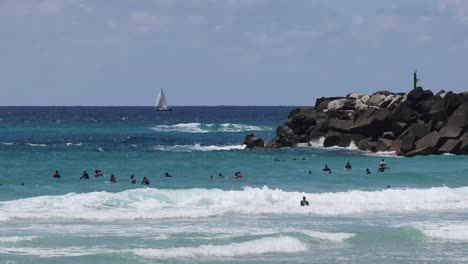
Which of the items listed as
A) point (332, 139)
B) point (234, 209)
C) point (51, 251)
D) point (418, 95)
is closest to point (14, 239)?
point (51, 251)

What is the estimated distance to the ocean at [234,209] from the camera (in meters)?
28.7

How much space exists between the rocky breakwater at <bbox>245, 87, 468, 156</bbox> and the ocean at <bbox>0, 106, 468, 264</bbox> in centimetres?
161

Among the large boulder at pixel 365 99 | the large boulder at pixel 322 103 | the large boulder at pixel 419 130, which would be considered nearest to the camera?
the large boulder at pixel 419 130

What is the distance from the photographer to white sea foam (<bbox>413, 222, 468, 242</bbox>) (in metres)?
31.5

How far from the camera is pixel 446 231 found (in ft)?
106

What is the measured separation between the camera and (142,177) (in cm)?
5122

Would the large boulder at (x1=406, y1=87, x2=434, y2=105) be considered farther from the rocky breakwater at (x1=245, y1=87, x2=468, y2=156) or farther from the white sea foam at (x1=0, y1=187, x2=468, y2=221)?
the white sea foam at (x1=0, y1=187, x2=468, y2=221)

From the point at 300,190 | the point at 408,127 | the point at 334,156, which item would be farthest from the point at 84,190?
the point at 408,127

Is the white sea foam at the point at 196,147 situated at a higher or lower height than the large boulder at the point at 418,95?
lower

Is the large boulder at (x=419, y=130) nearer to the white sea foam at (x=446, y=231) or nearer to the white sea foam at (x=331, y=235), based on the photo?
the white sea foam at (x=446, y=231)

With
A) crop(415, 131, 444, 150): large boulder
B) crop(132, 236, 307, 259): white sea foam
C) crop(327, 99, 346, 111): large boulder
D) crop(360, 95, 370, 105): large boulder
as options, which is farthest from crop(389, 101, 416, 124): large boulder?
crop(132, 236, 307, 259): white sea foam

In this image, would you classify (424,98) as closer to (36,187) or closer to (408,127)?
(408,127)

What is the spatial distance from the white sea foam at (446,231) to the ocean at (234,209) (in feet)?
0.21

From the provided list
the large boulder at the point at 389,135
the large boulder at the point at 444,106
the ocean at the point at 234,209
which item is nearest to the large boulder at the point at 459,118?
the large boulder at the point at 444,106
